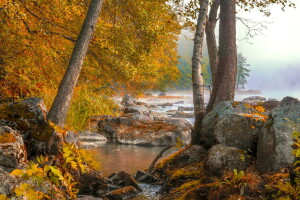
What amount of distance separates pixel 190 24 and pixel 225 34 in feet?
15.6

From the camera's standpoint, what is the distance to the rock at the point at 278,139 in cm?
589

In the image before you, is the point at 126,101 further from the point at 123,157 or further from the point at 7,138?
the point at 7,138

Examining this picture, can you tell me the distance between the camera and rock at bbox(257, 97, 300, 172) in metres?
5.89

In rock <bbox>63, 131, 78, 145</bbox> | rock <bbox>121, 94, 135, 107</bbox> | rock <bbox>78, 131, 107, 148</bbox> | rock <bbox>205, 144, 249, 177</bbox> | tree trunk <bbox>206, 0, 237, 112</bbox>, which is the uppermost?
tree trunk <bbox>206, 0, 237, 112</bbox>

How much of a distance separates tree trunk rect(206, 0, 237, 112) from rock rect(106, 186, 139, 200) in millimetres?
3451

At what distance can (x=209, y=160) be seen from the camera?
6.74 m

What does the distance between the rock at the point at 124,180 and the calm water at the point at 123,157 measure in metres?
1.04

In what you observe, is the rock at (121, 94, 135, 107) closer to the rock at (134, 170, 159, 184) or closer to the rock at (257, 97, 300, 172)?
the rock at (134, 170, 159, 184)

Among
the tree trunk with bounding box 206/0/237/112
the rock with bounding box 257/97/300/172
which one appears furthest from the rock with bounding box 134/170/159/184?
the rock with bounding box 257/97/300/172

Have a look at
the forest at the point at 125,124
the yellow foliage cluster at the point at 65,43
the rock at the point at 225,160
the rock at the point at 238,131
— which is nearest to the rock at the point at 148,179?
the forest at the point at 125,124

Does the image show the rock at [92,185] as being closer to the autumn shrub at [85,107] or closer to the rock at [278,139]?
the rock at [278,139]

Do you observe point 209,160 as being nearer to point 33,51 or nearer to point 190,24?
point 33,51

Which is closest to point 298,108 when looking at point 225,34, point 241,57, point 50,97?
A: point 225,34

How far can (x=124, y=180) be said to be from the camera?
789 cm
